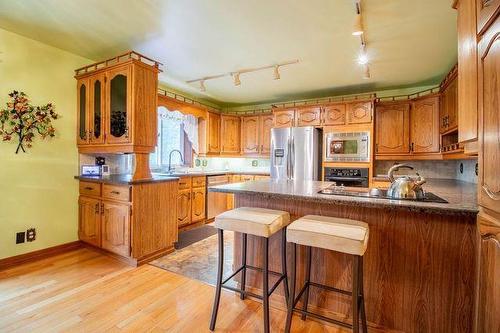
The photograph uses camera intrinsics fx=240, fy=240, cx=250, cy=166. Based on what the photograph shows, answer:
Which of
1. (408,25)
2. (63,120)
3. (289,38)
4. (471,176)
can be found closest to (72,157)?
(63,120)

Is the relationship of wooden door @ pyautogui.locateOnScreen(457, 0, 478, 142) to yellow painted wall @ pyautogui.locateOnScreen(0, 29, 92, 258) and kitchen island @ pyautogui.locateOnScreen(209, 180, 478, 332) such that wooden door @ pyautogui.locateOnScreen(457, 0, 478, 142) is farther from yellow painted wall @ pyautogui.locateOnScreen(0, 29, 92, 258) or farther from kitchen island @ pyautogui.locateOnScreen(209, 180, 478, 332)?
yellow painted wall @ pyautogui.locateOnScreen(0, 29, 92, 258)

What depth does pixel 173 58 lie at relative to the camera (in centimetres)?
307

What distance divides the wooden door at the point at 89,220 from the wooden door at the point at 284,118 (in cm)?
319

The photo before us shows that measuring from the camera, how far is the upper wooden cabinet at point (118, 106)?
266cm

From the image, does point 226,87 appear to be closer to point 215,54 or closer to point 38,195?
point 215,54

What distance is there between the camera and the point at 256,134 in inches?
204

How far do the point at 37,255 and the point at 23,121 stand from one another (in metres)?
1.51

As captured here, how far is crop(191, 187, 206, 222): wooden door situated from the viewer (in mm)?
4004

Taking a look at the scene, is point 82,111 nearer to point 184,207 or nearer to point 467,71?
point 184,207

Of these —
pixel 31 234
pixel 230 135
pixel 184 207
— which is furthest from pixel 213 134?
pixel 31 234

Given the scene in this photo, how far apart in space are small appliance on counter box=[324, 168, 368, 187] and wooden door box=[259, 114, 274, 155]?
139 centimetres

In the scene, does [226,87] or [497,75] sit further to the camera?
[226,87]

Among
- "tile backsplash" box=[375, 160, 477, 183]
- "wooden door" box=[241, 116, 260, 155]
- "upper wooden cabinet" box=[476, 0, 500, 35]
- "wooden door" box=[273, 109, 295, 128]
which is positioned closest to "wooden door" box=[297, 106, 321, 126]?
"wooden door" box=[273, 109, 295, 128]

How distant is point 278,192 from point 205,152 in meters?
3.33
